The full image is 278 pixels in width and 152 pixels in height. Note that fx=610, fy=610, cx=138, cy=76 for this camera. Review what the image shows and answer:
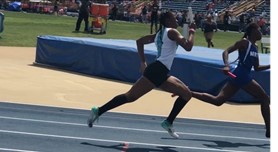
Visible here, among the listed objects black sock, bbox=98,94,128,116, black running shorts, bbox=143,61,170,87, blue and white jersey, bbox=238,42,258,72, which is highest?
blue and white jersey, bbox=238,42,258,72

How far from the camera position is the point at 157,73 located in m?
7.28

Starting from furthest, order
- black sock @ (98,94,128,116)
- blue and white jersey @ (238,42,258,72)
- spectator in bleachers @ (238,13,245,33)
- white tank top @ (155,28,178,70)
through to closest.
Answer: spectator in bleachers @ (238,13,245,33) < blue and white jersey @ (238,42,258,72) < black sock @ (98,94,128,116) < white tank top @ (155,28,178,70)

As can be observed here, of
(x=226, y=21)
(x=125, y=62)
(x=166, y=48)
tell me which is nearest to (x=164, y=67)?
(x=166, y=48)

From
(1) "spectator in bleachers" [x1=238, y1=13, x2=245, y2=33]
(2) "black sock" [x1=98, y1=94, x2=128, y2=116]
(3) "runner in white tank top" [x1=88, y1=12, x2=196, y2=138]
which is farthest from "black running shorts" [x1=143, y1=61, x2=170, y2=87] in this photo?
(1) "spectator in bleachers" [x1=238, y1=13, x2=245, y2=33]

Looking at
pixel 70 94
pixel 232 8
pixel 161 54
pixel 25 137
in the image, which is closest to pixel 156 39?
pixel 161 54

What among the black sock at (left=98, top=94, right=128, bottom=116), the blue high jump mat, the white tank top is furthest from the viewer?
the blue high jump mat

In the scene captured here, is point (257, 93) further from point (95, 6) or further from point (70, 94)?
point (95, 6)

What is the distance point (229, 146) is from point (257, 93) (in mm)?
786

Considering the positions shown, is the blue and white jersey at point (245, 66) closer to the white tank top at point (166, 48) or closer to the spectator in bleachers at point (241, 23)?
the white tank top at point (166, 48)

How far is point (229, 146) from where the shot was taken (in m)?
7.88

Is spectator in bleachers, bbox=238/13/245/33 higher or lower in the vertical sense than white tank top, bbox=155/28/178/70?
higher

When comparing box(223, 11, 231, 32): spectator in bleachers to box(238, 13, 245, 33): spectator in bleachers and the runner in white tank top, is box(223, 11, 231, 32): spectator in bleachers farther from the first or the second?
the runner in white tank top

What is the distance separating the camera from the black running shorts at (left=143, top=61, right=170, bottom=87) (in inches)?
287

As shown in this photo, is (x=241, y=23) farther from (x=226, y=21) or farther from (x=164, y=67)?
(x=164, y=67)
